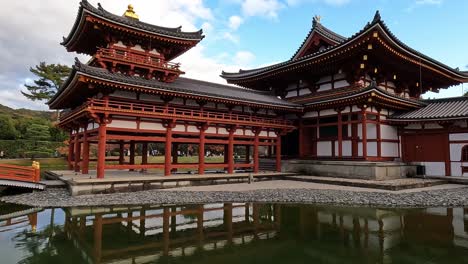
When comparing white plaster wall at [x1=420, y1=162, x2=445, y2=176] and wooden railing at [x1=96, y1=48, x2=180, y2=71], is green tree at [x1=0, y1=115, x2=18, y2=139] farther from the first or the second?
white plaster wall at [x1=420, y1=162, x2=445, y2=176]

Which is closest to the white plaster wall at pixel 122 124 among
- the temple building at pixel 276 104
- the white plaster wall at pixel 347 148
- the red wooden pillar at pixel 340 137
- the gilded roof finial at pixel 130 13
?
the temple building at pixel 276 104

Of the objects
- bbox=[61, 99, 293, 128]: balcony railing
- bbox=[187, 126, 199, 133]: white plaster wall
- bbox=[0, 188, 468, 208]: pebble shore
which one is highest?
bbox=[61, 99, 293, 128]: balcony railing

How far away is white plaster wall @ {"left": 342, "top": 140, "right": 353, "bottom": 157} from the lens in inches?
890

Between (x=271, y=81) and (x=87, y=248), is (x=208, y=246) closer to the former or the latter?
(x=87, y=248)

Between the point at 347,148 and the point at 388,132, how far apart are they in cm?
325

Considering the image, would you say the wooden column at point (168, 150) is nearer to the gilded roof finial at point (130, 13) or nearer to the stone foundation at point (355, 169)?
the gilded roof finial at point (130, 13)

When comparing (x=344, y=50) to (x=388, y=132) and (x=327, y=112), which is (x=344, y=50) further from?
(x=388, y=132)

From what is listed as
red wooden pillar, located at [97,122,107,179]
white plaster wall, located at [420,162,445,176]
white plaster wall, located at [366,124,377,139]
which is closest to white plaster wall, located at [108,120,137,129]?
red wooden pillar, located at [97,122,107,179]

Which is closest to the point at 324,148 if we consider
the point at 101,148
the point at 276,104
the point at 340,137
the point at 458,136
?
the point at 340,137

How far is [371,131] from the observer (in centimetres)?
2200

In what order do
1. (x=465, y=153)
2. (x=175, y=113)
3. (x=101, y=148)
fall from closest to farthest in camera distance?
(x=101, y=148), (x=175, y=113), (x=465, y=153)

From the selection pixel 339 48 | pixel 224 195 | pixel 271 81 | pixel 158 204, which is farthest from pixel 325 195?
pixel 271 81

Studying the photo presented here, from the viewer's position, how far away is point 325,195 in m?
15.4

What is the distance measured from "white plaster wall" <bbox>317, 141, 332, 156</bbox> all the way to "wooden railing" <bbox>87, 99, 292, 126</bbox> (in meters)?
3.16
